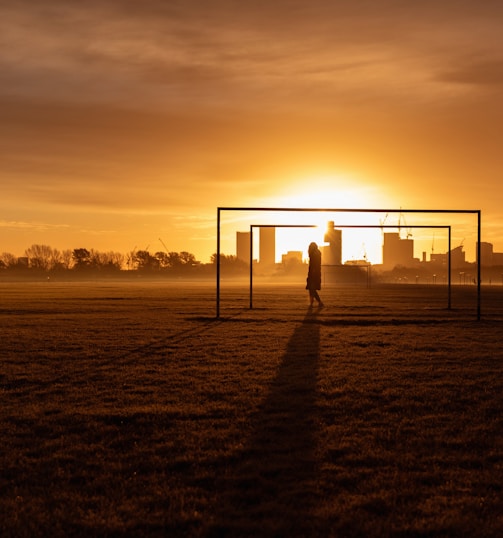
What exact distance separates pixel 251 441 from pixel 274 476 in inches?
35.1

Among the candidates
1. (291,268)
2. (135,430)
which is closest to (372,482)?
(135,430)

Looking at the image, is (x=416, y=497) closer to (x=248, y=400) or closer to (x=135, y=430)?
(x=135, y=430)

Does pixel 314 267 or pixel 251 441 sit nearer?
pixel 251 441

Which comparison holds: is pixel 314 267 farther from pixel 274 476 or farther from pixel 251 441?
pixel 274 476

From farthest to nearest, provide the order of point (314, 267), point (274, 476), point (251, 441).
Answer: point (314, 267) < point (251, 441) < point (274, 476)

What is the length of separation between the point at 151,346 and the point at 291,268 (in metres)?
134

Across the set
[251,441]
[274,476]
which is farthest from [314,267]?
[274,476]

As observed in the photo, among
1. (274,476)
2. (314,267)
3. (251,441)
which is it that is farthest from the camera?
(314,267)

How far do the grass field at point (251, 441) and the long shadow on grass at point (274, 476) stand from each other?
0.04 ft

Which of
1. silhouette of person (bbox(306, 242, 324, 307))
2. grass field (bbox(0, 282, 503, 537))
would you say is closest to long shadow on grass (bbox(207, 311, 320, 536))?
grass field (bbox(0, 282, 503, 537))

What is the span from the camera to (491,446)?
535 cm

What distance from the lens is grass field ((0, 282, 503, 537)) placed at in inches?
154

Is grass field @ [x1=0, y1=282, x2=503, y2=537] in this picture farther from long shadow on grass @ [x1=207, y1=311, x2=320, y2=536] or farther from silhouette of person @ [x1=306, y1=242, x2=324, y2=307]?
silhouette of person @ [x1=306, y1=242, x2=324, y2=307]

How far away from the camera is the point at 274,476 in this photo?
457cm
